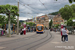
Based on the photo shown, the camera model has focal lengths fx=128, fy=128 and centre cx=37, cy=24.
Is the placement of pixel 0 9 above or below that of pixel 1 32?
above

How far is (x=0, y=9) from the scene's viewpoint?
2030 cm

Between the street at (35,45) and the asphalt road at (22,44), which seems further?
A: the asphalt road at (22,44)

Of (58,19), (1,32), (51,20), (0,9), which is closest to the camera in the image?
(0,9)

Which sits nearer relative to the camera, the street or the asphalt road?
the street

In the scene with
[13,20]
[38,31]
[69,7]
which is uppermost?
[69,7]

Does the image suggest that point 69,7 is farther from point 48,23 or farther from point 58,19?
point 48,23

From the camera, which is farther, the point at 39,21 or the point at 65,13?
the point at 39,21

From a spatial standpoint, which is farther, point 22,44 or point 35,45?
point 22,44

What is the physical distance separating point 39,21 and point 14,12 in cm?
10378

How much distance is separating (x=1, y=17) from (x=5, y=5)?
1683 centimetres

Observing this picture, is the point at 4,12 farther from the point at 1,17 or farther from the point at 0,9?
the point at 1,17

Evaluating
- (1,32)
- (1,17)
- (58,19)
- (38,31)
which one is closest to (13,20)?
(1,17)

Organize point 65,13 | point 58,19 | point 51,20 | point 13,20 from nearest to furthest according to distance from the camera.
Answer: point 13,20 < point 65,13 < point 58,19 < point 51,20

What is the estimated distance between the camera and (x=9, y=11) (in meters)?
21.3
